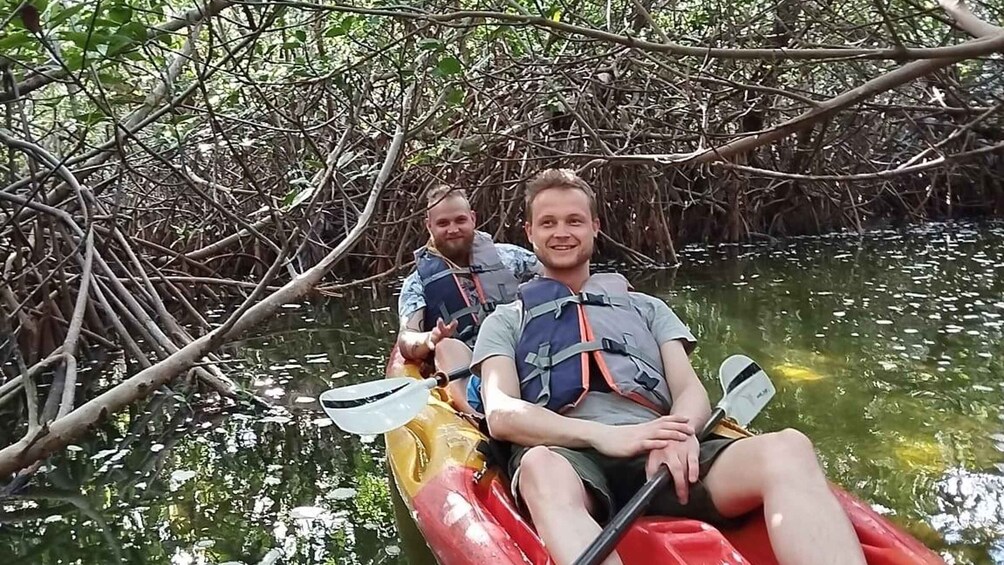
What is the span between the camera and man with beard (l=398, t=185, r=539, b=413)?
11.6 ft

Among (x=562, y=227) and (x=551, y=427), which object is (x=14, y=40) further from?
(x=551, y=427)

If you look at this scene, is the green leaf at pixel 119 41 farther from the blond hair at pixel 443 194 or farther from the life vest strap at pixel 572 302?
the blond hair at pixel 443 194

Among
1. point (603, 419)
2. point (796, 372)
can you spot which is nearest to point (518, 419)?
point (603, 419)

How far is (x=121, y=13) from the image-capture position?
214 cm

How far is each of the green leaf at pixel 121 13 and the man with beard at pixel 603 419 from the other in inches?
40.7

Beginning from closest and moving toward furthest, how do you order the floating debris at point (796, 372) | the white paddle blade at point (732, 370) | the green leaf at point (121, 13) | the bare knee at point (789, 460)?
the bare knee at point (789, 460), the green leaf at point (121, 13), the white paddle blade at point (732, 370), the floating debris at point (796, 372)

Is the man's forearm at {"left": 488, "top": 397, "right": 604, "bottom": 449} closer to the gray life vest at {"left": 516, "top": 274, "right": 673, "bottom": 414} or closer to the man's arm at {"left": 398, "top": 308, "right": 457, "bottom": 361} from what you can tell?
the gray life vest at {"left": 516, "top": 274, "right": 673, "bottom": 414}

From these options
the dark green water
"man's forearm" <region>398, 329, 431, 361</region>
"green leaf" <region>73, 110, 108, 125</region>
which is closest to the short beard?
"man's forearm" <region>398, 329, 431, 361</region>

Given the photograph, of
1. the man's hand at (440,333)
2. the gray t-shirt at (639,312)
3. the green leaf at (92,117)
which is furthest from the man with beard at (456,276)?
the green leaf at (92,117)

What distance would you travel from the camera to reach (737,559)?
5.07 feet

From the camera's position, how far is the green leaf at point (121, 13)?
7.00 ft

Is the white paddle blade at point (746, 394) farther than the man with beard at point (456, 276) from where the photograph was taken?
No

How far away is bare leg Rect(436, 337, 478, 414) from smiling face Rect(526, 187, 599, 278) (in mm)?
753

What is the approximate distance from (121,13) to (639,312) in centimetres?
142
